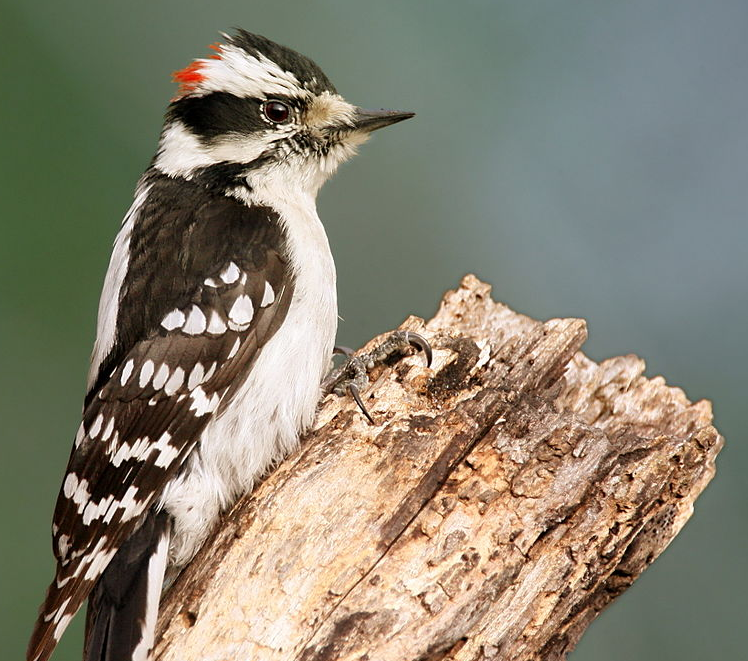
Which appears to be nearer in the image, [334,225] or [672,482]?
[672,482]

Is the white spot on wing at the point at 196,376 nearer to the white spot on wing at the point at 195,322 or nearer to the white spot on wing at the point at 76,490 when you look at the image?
the white spot on wing at the point at 195,322

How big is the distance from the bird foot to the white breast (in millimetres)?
90

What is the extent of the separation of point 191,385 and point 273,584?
70 cm

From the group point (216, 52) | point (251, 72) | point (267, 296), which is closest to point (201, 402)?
point (267, 296)

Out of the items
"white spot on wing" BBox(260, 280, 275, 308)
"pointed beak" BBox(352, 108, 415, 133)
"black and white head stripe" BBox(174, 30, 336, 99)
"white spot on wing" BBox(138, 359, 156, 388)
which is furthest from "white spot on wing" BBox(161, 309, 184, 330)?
"pointed beak" BBox(352, 108, 415, 133)

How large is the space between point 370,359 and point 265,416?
462 millimetres

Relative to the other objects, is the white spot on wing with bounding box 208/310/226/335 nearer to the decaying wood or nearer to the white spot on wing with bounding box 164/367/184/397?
the white spot on wing with bounding box 164/367/184/397

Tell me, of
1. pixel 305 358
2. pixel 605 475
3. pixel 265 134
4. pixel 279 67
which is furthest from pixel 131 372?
pixel 605 475

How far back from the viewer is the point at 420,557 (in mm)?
2352

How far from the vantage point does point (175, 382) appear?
8.84 ft

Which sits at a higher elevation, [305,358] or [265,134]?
[265,134]

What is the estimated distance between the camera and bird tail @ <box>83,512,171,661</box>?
239cm

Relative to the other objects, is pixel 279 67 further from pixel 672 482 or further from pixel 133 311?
pixel 672 482

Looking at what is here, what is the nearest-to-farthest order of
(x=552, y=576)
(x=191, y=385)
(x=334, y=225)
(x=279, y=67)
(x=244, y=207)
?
(x=552, y=576), (x=191, y=385), (x=244, y=207), (x=279, y=67), (x=334, y=225)
